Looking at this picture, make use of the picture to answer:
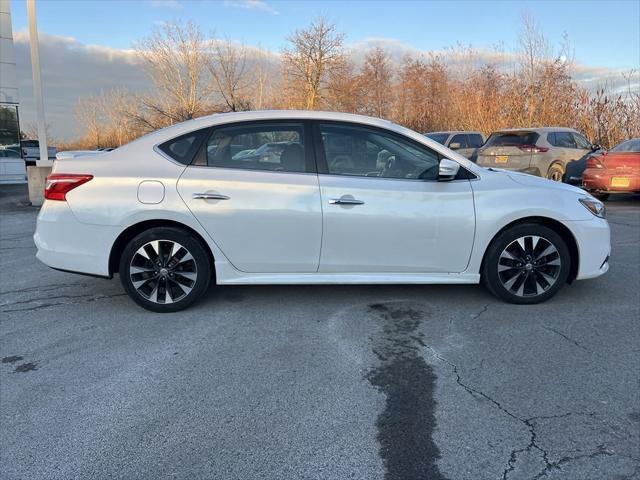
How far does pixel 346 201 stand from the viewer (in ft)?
14.2

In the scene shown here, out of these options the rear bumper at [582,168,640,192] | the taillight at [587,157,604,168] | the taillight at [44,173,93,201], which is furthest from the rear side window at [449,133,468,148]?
the taillight at [44,173,93,201]

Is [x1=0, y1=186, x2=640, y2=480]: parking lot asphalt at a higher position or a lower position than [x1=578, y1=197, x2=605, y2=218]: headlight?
lower

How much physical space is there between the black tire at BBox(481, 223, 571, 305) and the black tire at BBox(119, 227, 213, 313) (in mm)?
2490

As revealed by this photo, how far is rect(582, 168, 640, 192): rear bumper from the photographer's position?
1094 centimetres

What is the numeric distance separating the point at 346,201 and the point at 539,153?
10389mm

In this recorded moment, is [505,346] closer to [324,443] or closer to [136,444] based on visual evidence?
[324,443]

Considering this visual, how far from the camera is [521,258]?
181 inches

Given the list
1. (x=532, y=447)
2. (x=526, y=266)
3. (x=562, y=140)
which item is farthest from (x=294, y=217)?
(x=562, y=140)

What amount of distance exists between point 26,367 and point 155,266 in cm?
126

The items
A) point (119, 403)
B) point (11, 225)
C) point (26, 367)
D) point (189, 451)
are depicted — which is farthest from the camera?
point (11, 225)

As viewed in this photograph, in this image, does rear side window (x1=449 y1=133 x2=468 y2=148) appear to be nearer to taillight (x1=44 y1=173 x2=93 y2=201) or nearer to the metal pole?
the metal pole

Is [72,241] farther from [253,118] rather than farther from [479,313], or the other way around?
[479,313]

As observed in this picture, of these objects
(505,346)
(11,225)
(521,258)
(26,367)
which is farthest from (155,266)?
(11,225)

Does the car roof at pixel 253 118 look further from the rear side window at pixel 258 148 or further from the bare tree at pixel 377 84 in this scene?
the bare tree at pixel 377 84
